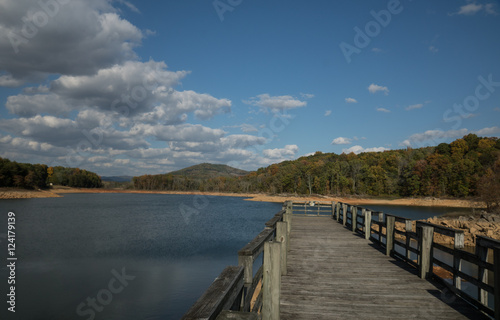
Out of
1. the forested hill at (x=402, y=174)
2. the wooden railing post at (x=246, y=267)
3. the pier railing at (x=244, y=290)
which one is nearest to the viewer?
the pier railing at (x=244, y=290)

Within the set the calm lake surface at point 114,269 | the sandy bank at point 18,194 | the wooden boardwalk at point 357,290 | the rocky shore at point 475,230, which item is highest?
the wooden boardwalk at point 357,290

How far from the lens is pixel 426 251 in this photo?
5965 millimetres

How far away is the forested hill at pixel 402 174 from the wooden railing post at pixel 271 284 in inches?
2648

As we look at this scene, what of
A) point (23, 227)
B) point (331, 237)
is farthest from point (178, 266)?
point (23, 227)

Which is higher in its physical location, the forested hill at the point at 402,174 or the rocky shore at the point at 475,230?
the forested hill at the point at 402,174

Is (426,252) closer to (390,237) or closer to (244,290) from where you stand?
(390,237)

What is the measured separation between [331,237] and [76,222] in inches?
1215

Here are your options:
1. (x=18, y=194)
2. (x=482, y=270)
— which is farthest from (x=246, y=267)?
(x=18, y=194)

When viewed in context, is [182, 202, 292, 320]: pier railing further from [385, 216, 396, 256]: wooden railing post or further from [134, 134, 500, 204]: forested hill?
[134, 134, 500, 204]: forested hill

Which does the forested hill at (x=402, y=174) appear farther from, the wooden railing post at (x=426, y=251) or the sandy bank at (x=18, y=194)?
the sandy bank at (x=18, y=194)

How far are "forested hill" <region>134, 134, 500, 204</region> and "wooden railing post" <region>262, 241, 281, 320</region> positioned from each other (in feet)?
221

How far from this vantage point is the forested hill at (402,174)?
71125 millimetres

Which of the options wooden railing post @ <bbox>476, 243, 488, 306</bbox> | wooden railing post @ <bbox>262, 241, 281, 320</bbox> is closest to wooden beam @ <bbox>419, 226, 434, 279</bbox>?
wooden railing post @ <bbox>476, 243, 488, 306</bbox>

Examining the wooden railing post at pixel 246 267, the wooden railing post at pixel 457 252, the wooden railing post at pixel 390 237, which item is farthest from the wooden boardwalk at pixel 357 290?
the wooden railing post at pixel 246 267
